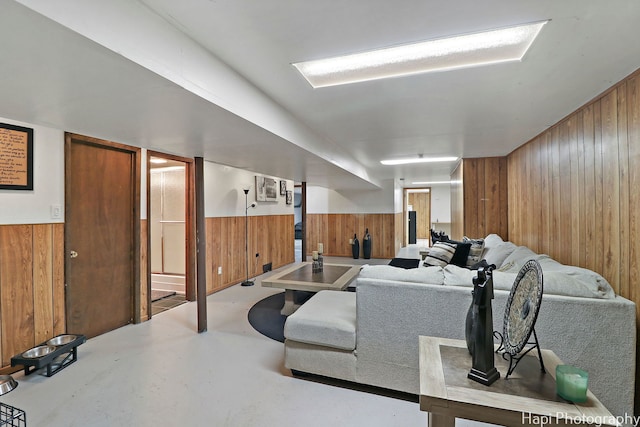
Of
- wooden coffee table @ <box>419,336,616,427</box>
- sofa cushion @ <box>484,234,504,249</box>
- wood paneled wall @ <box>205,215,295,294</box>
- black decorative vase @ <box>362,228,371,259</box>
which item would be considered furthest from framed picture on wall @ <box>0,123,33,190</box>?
Answer: black decorative vase @ <box>362,228,371,259</box>

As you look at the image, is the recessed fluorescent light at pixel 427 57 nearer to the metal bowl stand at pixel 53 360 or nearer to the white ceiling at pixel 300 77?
the white ceiling at pixel 300 77

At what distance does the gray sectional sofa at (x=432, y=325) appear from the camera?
5.35 ft

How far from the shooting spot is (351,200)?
8.69 m

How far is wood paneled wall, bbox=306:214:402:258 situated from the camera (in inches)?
328

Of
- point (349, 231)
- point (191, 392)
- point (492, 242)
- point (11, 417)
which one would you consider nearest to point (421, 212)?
point (349, 231)

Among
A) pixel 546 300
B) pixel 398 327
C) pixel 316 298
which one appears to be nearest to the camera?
pixel 546 300

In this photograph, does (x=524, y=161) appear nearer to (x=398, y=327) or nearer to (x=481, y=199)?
(x=481, y=199)

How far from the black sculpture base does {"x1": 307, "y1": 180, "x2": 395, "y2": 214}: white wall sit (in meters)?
7.27

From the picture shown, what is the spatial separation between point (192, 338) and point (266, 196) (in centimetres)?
361

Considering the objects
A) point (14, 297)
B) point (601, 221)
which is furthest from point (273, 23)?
point (14, 297)

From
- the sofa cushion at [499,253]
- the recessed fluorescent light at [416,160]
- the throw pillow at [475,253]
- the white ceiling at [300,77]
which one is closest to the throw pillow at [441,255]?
the throw pillow at [475,253]

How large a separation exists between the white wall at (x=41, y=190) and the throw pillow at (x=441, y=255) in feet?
12.8

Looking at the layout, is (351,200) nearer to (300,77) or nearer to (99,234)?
(99,234)

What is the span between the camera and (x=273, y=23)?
4.25ft
